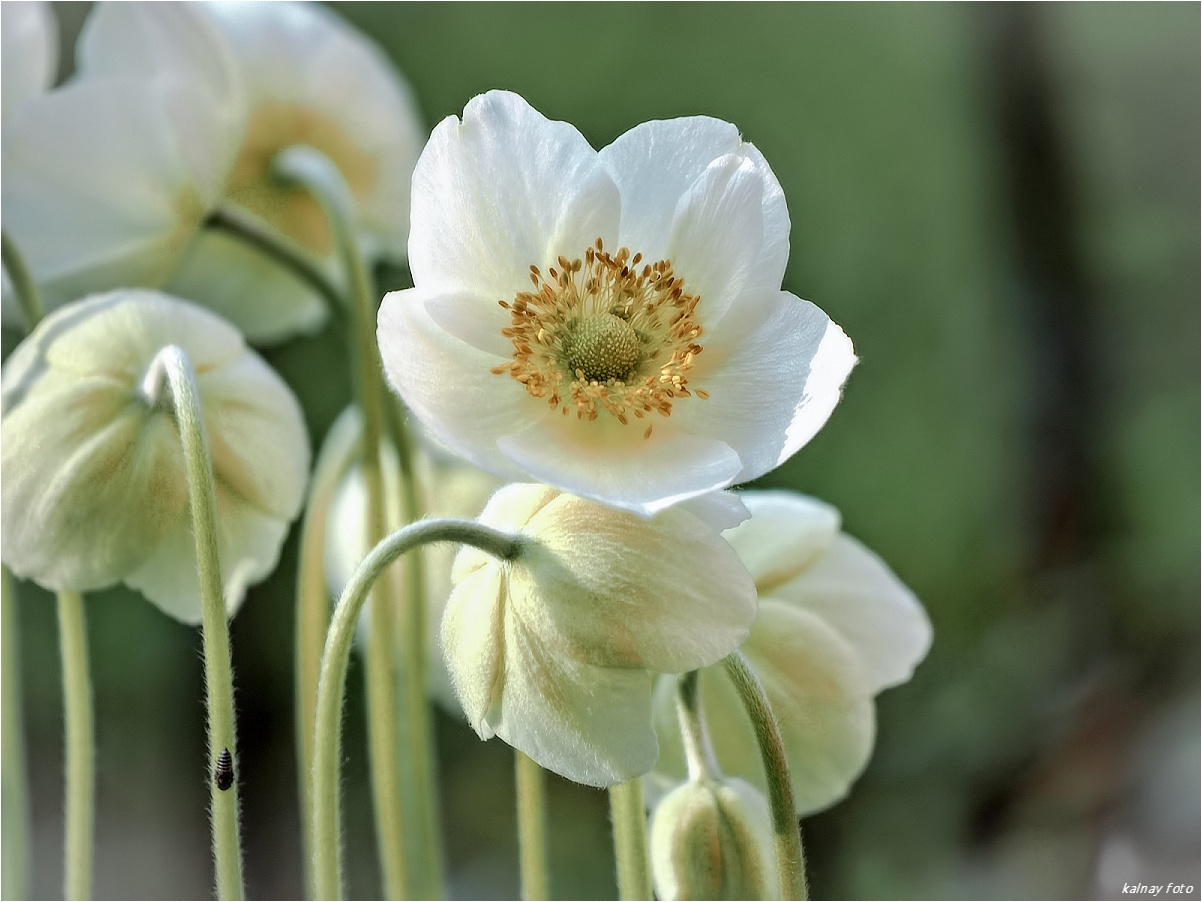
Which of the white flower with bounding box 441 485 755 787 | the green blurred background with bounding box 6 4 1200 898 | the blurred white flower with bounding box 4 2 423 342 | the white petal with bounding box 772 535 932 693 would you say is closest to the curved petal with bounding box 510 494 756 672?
the white flower with bounding box 441 485 755 787

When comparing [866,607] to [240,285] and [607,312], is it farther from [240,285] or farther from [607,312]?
[240,285]

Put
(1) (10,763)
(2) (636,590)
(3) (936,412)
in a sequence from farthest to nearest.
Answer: (3) (936,412) → (1) (10,763) → (2) (636,590)

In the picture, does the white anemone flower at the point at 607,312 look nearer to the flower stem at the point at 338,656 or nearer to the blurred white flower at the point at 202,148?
the flower stem at the point at 338,656

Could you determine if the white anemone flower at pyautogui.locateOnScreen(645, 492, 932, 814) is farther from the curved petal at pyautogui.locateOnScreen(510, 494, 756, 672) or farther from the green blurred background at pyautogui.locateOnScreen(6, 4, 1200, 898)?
the green blurred background at pyautogui.locateOnScreen(6, 4, 1200, 898)

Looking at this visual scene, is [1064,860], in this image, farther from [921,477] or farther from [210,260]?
[210,260]

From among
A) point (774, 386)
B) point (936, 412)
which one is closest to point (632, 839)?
point (774, 386)

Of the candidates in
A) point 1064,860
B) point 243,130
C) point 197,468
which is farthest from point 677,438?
point 1064,860
